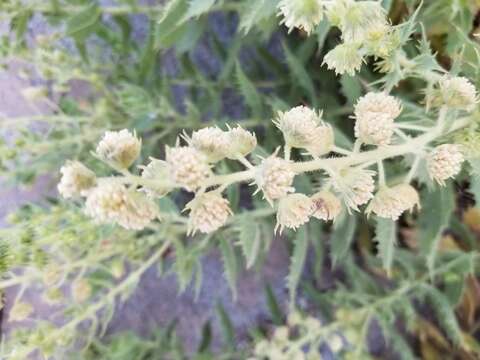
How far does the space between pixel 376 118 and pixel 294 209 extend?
0.48 feet

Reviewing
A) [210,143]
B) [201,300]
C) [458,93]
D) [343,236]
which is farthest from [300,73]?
[201,300]

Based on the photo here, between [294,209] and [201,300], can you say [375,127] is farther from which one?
[201,300]

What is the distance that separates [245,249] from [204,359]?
0.39 m

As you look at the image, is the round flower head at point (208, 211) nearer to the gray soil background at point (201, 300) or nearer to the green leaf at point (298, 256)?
the green leaf at point (298, 256)

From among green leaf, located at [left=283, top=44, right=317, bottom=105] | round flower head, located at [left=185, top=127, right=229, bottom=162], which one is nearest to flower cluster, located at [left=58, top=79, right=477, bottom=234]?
round flower head, located at [left=185, top=127, right=229, bottom=162]

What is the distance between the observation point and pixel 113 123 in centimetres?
135

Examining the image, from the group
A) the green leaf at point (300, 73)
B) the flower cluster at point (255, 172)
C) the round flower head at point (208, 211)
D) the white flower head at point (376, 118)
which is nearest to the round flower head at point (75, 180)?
the flower cluster at point (255, 172)

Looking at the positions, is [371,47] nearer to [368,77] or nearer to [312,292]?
[368,77]

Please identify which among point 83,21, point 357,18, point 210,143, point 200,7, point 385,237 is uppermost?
point 83,21

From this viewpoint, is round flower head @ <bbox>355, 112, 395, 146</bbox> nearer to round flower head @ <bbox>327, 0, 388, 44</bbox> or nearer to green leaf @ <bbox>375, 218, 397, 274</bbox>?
round flower head @ <bbox>327, 0, 388, 44</bbox>

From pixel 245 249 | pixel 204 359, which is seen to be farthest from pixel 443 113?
pixel 204 359

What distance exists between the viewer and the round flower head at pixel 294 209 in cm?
69

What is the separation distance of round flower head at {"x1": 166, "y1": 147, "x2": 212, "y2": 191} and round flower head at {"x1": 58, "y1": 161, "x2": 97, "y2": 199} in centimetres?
9

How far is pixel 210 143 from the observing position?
65 centimetres
